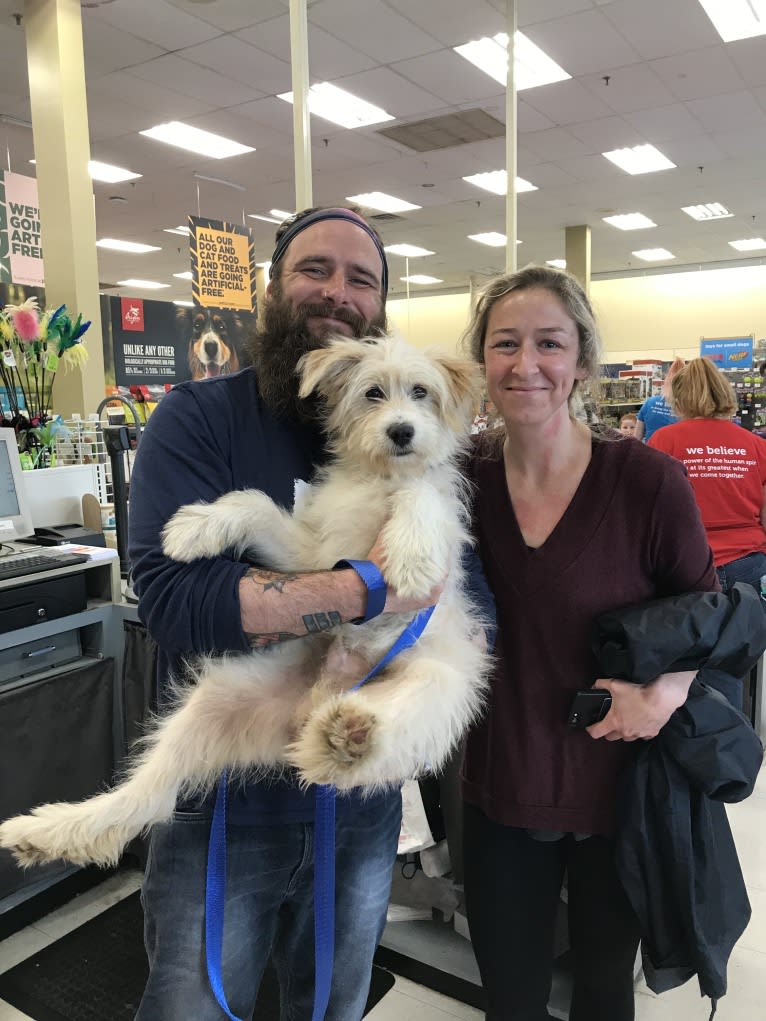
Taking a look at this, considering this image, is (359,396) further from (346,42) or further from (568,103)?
(568,103)

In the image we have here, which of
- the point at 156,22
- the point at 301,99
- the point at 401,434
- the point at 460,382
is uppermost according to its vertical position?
the point at 156,22

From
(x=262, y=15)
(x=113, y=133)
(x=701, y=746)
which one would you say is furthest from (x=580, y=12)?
(x=701, y=746)

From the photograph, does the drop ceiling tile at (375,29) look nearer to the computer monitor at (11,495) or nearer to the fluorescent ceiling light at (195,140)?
the fluorescent ceiling light at (195,140)

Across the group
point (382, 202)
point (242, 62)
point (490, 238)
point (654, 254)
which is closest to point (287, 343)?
point (242, 62)

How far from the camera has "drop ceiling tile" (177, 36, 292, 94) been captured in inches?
238

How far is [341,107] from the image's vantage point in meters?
7.40

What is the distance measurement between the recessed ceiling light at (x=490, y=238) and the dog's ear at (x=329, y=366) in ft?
40.6

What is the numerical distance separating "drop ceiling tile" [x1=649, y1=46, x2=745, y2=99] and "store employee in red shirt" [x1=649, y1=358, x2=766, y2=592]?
4086 millimetres

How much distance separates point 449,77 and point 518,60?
62 centimetres

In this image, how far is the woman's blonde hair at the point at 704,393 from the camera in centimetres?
405

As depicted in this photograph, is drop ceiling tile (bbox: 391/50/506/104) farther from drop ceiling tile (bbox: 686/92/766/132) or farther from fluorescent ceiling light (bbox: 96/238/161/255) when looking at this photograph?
fluorescent ceiling light (bbox: 96/238/161/255)

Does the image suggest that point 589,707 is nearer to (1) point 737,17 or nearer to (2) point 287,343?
(2) point 287,343

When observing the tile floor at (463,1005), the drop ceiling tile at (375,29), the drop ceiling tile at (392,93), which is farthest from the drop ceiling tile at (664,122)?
the tile floor at (463,1005)

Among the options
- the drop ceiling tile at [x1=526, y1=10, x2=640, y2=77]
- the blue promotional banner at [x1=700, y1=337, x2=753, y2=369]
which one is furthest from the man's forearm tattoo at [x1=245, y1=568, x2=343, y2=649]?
the blue promotional banner at [x1=700, y1=337, x2=753, y2=369]
